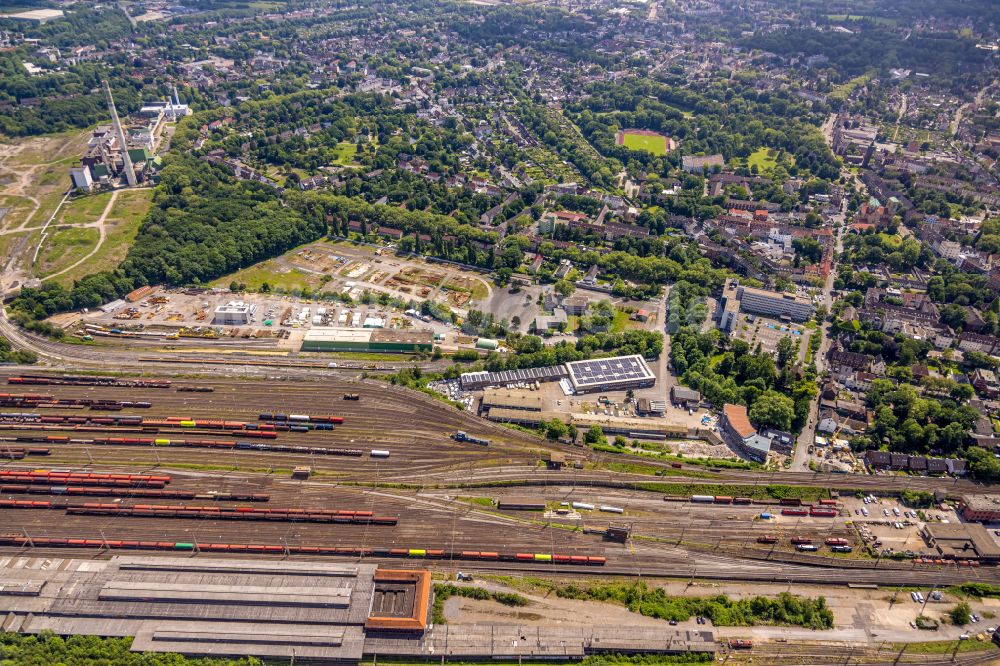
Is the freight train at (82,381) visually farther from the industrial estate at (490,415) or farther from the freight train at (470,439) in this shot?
the freight train at (470,439)

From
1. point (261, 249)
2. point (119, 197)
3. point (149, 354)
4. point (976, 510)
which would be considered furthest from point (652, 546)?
point (119, 197)

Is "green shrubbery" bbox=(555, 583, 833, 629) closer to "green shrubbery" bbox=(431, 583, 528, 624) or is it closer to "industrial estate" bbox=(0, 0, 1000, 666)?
"industrial estate" bbox=(0, 0, 1000, 666)

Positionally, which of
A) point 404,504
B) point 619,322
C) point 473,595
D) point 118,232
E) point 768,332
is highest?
point 118,232

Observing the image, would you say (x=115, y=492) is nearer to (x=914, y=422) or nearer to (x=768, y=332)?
(x=768, y=332)

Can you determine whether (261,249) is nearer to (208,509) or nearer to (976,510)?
(208,509)

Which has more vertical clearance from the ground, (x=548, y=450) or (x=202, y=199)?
(x=202, y=199)

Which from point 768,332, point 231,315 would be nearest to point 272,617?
point 231,315
